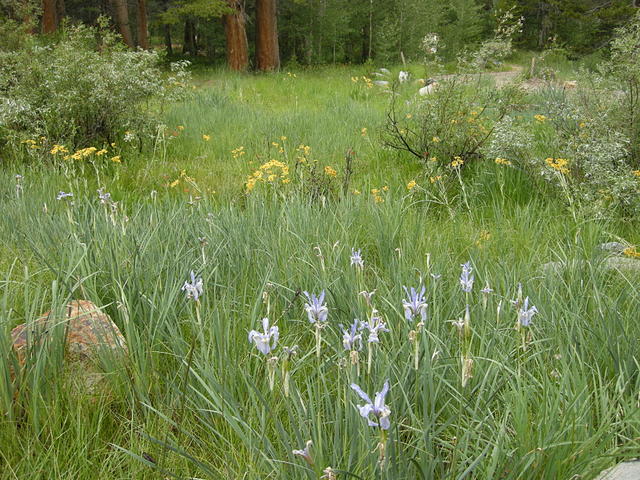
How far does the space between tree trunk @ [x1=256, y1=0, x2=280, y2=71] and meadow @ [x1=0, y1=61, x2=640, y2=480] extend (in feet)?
41.0

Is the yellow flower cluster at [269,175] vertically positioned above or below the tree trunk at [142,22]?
below

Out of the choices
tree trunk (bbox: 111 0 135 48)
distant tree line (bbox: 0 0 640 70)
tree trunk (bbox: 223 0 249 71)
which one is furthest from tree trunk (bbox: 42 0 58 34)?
tree trunk (bbox: 223 0 249 71)

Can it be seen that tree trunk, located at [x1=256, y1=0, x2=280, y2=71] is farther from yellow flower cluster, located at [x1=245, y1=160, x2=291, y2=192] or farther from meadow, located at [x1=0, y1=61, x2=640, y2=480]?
meadow, located at [x1=0, y1=61, x2=640, y2=480]

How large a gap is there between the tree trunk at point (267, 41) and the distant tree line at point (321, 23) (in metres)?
0.03

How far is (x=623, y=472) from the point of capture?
126 centimetres

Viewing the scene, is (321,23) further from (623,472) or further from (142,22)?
(623,472)

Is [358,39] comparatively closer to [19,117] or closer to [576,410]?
[19,117]

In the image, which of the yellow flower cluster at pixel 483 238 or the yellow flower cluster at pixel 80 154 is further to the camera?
the yellow flower cluster at pixel 80 154

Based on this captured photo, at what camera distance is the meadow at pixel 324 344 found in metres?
1.26

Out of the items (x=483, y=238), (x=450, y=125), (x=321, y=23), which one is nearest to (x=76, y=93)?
(x=450, y=125)

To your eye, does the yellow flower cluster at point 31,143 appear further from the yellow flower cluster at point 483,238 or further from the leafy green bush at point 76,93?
the yellow flower cluster at point 483,238

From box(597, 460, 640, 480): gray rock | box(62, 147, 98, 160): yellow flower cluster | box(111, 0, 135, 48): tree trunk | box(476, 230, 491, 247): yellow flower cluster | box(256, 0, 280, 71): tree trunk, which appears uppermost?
box(111, 0, 135, 48): tree trunk

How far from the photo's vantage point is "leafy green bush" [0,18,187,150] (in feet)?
18.5

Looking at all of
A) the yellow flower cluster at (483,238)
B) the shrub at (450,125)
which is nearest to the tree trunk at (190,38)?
the shrub at (450,125)
